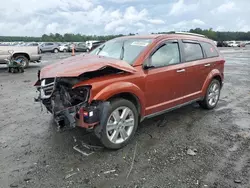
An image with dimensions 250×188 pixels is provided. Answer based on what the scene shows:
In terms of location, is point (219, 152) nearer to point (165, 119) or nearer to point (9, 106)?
point (165, 119)

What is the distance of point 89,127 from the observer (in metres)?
3.35

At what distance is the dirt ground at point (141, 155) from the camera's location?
2.90 metres

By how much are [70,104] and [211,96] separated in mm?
3584

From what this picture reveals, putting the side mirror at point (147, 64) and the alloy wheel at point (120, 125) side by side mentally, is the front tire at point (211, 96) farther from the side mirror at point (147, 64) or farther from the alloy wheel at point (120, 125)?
the alloy wheel at point (120, 125)

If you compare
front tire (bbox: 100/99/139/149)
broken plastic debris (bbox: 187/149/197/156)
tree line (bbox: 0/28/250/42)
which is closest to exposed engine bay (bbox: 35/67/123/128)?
front tire (bbox: 100/99/139/149)

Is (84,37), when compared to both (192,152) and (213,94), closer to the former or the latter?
(213,94)

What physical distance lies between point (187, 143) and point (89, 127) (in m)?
1.71

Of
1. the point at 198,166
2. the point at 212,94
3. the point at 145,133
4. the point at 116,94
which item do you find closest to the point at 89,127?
the point at 116,94

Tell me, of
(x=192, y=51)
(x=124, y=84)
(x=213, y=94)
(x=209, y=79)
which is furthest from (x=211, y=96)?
(x=124, y=84)

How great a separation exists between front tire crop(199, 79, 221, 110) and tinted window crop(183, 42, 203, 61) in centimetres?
83

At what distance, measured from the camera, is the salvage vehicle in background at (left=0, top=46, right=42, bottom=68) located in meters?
13.0

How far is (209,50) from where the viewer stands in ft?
18.1

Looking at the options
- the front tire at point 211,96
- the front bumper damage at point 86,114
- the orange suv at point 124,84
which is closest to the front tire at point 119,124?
the orange suv at point 124,84

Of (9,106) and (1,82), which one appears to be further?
(1,82)
